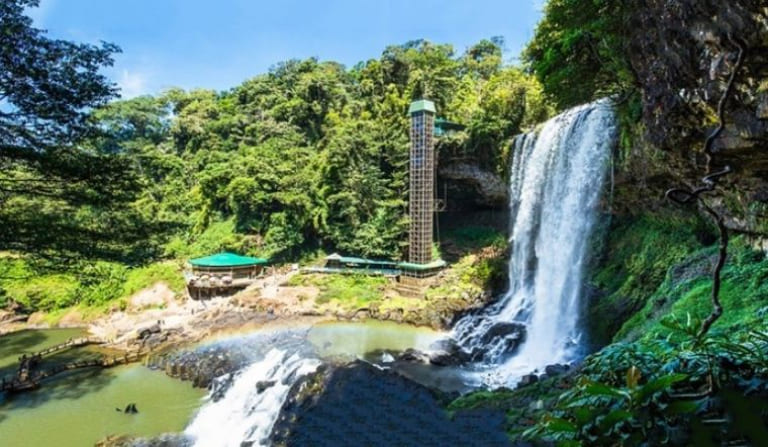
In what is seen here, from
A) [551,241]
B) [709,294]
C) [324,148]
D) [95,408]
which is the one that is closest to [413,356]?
[551,241]

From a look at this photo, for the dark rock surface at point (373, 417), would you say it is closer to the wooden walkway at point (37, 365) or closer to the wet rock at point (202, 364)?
the wet rock at point (202, 364)

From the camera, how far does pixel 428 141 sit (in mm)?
16609

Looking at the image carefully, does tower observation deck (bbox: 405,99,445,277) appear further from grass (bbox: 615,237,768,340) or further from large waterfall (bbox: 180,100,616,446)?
grass (bbox: 615,237,768,340)

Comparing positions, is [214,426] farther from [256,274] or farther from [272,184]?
[272,184]

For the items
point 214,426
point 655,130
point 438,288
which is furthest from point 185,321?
point 655,130

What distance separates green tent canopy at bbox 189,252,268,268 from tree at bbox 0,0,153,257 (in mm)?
11108

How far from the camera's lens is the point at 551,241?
11.5m

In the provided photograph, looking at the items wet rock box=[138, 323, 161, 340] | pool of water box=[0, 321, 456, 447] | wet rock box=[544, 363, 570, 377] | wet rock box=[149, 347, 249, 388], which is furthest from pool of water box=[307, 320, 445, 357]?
wet rock box=[138, 323, 161, 340]

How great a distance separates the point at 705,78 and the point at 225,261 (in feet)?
57.0

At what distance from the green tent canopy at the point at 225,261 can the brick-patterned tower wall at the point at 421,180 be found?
7.05 metres

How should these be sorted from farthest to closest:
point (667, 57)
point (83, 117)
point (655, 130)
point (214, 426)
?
point (214, 426), point (83, 117), point (655, 130), point (667, 57)

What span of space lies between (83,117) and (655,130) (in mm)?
7380

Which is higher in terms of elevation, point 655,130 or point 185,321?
point 655,130

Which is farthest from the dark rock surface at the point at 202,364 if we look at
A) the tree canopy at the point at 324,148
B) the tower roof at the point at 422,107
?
the tower roof at the point at 422,107
